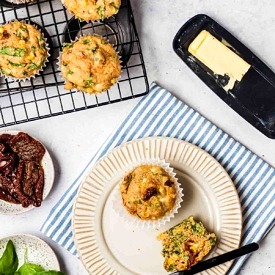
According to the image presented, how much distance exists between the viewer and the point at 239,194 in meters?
3.98

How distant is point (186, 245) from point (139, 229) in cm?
32

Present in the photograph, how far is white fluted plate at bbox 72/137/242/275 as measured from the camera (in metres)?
3.89

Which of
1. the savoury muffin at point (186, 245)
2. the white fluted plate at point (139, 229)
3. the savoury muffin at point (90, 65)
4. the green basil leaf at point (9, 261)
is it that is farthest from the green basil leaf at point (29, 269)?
the savoury muffin at point (90, 65)

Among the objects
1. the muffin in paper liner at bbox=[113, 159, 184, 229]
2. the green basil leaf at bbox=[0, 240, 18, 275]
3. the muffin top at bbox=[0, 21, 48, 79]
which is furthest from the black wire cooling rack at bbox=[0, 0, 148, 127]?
the green basil leaf at bbox=[0, 240, 18, 275]

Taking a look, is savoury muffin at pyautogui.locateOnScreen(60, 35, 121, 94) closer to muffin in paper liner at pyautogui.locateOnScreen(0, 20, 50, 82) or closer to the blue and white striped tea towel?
muffin in paper liner at pyautogui.locateOnScreen(0, 20, 50, 82)

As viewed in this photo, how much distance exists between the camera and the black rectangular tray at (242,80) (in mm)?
3914

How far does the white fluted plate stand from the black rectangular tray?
328mm

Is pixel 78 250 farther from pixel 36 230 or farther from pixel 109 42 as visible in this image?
pixel 109 42

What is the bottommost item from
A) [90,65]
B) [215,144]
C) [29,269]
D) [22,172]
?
[29,269]

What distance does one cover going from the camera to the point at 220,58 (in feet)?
12.8

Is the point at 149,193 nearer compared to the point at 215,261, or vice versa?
the point at 149,193

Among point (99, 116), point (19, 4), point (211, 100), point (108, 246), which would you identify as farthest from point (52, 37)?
point (108, 246)

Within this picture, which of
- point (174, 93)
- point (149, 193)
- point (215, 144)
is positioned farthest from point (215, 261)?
point (174, 93)

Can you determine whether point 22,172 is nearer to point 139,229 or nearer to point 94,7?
point 139,229
